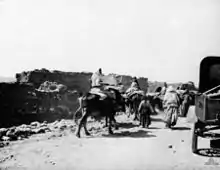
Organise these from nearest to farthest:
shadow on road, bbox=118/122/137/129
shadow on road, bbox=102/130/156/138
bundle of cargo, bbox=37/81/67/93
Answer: shadow on road, bbox=102/130/156/138
shadow on road, bbox=118/122/137/129
bundle of cargo, bbox=37/81/67/93

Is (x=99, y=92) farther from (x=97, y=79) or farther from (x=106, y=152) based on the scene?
(x=106, y=152)

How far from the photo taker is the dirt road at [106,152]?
661 cm

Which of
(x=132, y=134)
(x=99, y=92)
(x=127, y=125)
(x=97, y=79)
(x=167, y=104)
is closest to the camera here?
(x=99, y=92)

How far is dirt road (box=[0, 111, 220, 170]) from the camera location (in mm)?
6613

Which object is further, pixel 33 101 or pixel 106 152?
pixel 33 101

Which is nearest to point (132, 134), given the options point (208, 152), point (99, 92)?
point (99, 92)

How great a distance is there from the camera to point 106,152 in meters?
7.62

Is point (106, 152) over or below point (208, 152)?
below

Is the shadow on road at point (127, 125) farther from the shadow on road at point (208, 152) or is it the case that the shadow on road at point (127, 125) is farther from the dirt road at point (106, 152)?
the shadow on road at point (208, 152)

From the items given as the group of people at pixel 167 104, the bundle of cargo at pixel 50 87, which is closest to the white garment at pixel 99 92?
the group of people at pixel 167 104

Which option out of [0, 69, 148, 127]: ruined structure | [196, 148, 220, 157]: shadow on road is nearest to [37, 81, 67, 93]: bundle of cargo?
[0, 69, 148, 127]: ruined structure

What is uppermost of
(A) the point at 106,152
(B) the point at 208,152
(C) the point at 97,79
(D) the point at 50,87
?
(C) the point at 97,79

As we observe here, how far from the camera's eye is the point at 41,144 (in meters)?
8.39

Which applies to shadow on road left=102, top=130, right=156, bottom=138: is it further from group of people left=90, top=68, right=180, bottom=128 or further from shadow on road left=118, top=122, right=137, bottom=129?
shadow on road left=118, top=122, right=137, bottom=129
